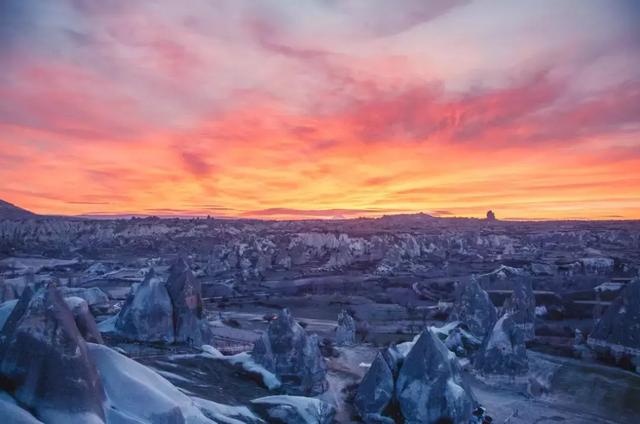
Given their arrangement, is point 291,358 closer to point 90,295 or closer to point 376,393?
point 376,393

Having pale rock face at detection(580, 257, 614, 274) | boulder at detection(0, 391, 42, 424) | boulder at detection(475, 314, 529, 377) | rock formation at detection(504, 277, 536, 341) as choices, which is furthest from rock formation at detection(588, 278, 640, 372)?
pale rock face at detection(580, 257, 614, 274)

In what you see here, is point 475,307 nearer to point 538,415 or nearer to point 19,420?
point 538,415

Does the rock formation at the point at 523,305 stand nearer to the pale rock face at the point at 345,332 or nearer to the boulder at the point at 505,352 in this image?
the boulder at the point at 505,352

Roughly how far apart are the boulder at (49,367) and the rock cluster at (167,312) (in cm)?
1691

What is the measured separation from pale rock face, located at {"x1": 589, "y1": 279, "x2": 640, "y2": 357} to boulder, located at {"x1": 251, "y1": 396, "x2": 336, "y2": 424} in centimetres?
2331

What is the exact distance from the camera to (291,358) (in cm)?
3127

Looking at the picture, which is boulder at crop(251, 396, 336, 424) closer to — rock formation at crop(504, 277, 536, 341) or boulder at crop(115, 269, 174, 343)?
boulder at crop(115, 269, 174, 343)

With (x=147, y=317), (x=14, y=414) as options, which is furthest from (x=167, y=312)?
(x=14, y=414)

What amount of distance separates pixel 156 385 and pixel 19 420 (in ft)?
18.0

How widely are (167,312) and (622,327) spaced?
104 ft

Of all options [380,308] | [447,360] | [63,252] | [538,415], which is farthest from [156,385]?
[63,252]

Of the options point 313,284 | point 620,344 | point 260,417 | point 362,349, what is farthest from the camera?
point 313,284

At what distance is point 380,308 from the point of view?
70312mm

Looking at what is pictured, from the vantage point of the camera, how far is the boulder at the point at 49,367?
1673 cm
